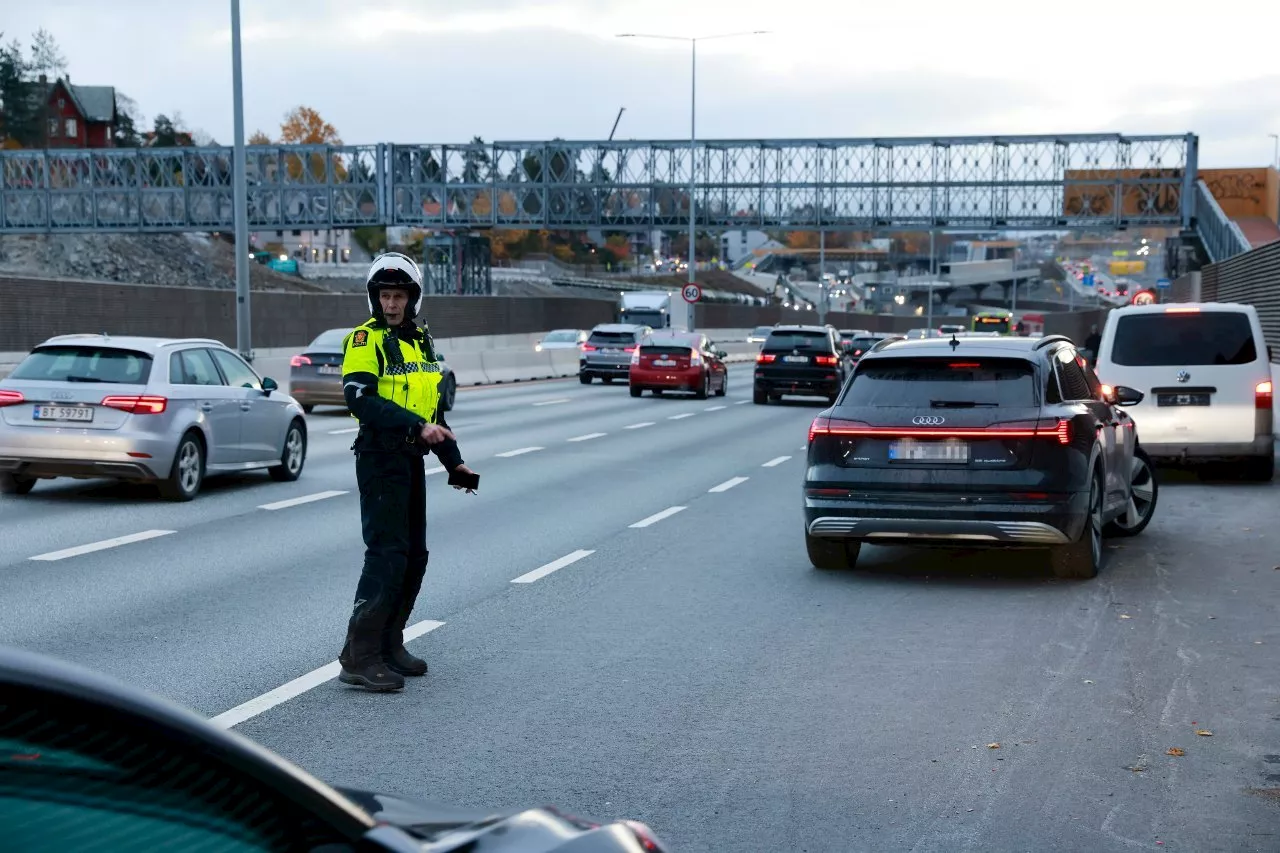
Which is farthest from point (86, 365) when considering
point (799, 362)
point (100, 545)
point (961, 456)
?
point (799, 362)

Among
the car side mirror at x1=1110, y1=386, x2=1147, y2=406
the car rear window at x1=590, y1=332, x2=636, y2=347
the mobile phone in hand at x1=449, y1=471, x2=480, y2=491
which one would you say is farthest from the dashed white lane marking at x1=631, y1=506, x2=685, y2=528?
the car rear window at x1=590, y1=332, x2=636, y2=347

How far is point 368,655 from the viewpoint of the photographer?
7.45 meters

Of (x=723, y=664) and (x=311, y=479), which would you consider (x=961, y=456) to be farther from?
(x=311, y=479)

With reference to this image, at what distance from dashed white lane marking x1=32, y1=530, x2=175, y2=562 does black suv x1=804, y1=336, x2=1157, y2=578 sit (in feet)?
16.3

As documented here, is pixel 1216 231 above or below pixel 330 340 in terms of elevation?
above

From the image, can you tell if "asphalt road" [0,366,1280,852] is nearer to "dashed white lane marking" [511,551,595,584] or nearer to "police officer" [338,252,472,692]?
"dashed white lane marking" [511,551,595,584]

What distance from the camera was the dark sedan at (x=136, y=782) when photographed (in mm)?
2098

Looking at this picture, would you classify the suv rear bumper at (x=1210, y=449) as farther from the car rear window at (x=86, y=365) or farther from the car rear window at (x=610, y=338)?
the car rear window at (x=610, y=338)

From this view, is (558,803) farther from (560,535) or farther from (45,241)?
(45,241)

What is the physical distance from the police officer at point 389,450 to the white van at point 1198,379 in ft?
40.0

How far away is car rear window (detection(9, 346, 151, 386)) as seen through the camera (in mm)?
14914

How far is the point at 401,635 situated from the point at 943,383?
462 centimetres

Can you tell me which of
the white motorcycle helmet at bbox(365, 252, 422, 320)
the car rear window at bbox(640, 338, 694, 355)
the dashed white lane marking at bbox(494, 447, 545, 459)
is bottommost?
the dashed white lane marking at bbox(494, 447, 545, 459)

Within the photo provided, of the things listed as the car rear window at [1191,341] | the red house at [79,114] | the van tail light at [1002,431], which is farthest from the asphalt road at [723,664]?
the red house at [79,114]
